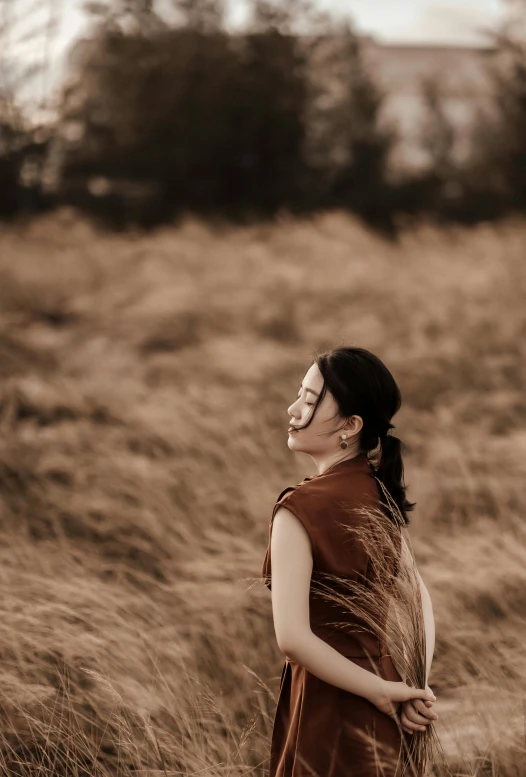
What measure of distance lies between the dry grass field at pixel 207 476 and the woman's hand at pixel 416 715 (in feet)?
1.67

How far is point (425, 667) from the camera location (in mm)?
1697

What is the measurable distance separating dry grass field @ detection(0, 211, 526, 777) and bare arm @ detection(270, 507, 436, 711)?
535 mm

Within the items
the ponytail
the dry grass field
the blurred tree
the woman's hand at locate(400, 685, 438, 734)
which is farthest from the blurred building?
the woman's hand at locate(400, 685, 438, 734)

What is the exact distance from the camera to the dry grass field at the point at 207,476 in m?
2.44

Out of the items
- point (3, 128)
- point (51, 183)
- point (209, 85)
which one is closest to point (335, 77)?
point (209, 85)

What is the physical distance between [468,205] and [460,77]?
15.7ft

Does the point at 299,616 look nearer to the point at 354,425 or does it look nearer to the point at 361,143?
the point at 354,425

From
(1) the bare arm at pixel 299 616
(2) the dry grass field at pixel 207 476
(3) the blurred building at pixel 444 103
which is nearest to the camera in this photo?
(1) the bare arm at pixel 299 616

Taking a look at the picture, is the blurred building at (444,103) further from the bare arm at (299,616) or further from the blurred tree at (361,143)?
the bare arm at (299,616)

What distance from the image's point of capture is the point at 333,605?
1648 mm

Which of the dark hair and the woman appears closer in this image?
the woman

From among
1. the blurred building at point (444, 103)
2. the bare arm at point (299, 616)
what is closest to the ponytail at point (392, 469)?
the bare arm at point (299, 616)

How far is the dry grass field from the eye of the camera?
2439 mm

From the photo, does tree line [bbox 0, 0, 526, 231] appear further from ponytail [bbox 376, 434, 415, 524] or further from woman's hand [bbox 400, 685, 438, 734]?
woman's hand [bbox 400, 685, 438, 734]
